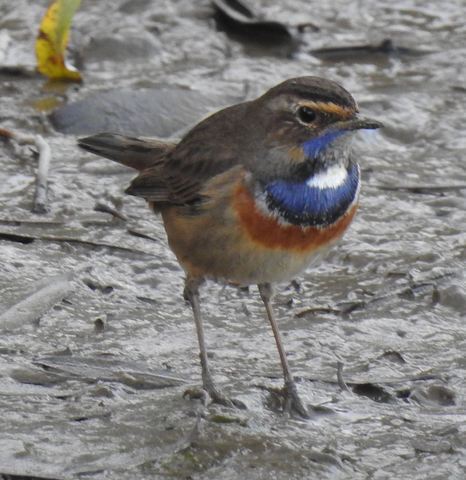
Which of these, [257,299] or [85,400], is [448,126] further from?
[85,400]

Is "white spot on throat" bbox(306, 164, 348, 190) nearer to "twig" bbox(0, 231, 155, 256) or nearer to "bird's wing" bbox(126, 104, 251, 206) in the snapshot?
"bird's wing" bbox(126, 104, 251, 206)

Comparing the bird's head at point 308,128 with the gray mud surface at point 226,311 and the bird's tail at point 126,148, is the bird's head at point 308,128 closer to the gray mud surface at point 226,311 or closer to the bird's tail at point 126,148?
the gray mud surface at point 226,311

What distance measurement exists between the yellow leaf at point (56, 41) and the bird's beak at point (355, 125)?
4.22 meters

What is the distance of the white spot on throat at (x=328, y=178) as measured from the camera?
21.9 ft

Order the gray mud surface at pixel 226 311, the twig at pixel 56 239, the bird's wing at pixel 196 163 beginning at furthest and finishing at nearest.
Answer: the twig at pixel 56 239 → the bird's wing at pixel 196 163 → the gray mud surface at pixel 226 311

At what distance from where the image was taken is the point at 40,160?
905 cm

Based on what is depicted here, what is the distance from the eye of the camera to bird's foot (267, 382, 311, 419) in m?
6.54

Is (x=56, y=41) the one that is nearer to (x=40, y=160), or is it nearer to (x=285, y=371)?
(x=40, y=160)

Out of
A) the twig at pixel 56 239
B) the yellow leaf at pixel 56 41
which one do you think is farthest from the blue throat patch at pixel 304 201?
the yellow leaf at pixel 56 41

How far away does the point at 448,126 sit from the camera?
34.2ft

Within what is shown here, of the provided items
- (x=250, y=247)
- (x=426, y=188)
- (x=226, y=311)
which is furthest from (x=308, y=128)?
(x=426, y=188)

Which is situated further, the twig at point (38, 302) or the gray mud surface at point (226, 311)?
the twig at point (38, 302)

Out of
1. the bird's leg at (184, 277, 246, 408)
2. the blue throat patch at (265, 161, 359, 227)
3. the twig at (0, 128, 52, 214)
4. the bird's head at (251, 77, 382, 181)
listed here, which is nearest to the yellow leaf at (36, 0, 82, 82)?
the twig at (0, 128, 52, 214)

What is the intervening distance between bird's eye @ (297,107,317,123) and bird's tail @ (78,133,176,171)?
4.49 ft
